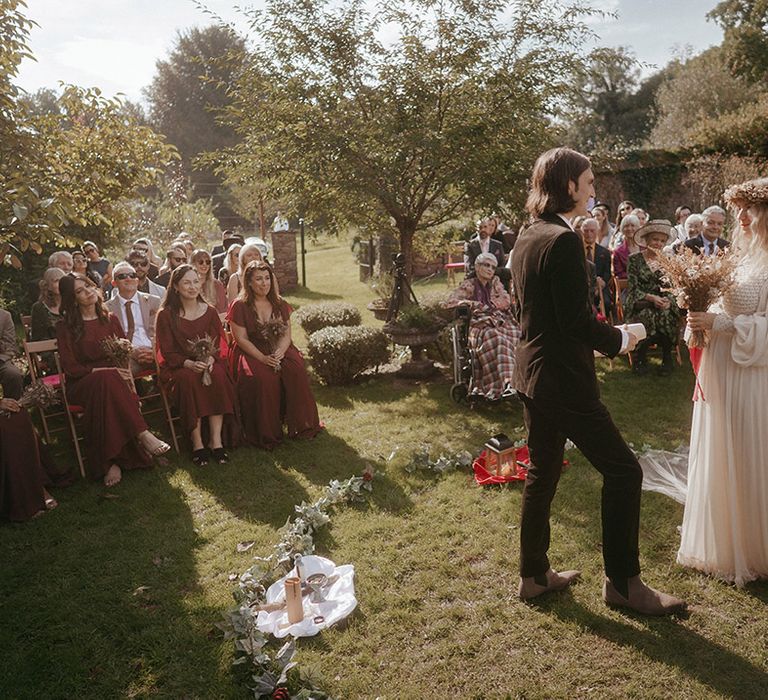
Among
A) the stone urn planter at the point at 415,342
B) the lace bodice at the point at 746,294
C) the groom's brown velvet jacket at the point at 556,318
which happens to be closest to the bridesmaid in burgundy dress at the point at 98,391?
the stone urn planter at the point at 415,342

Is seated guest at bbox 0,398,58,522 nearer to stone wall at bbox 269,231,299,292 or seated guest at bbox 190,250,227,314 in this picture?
seated guest at bbox 190,250,227,314

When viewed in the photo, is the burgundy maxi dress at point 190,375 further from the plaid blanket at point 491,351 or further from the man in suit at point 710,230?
the man in suit at point 710,230

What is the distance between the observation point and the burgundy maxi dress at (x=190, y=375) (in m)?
6.09

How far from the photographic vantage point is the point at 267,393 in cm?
636

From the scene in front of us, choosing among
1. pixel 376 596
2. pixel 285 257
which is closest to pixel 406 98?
pixel 376 596

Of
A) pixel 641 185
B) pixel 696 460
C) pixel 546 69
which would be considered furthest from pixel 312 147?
pixel 641 185

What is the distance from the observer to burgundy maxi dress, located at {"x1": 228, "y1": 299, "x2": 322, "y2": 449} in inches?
250

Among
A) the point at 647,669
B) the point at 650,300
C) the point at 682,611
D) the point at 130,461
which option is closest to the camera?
the point at 647,669

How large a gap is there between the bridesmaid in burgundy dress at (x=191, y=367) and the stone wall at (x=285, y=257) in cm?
1107

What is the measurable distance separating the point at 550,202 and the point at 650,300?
19.3 feet

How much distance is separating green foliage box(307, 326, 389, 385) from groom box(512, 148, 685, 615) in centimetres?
518

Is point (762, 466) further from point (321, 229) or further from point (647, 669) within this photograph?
point (321, 229)

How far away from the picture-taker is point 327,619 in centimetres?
342

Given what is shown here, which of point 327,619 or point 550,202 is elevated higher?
point 550,202
